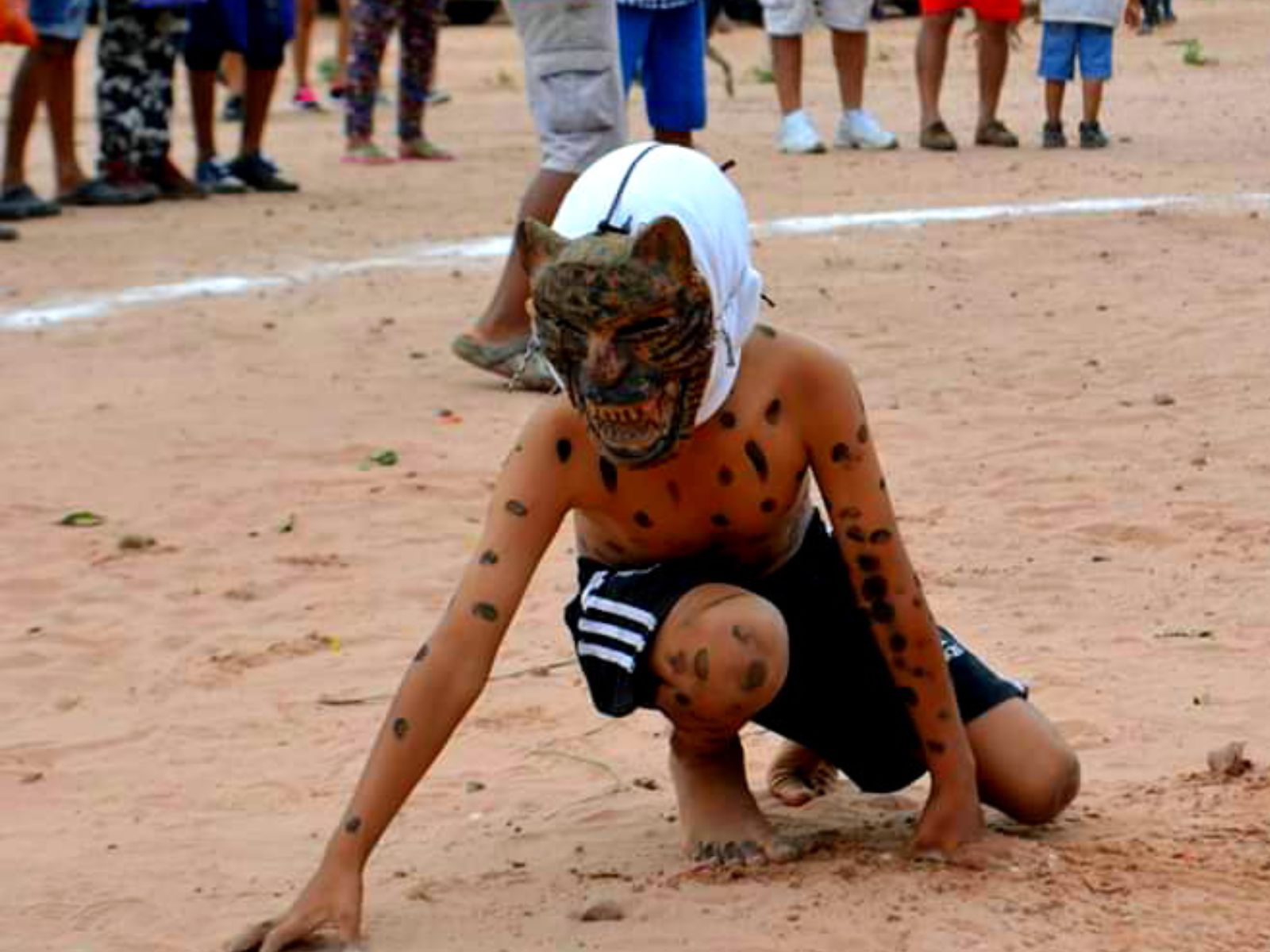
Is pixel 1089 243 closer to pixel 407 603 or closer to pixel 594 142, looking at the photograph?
pixel 594 142

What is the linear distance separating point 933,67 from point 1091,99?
2.53ft

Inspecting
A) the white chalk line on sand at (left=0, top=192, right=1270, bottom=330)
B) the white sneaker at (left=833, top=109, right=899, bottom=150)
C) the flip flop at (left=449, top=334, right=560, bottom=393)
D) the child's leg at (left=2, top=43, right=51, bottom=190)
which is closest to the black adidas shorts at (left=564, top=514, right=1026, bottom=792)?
the flip flop at (left=449, top=334, right=560, bottom=393)

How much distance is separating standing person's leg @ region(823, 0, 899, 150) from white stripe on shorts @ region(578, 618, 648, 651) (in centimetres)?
870

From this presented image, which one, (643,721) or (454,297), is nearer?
(643,721)

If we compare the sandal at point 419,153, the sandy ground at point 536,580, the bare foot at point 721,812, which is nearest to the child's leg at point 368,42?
the sandal at point 419,153

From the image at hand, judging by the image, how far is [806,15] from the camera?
40.3 feet

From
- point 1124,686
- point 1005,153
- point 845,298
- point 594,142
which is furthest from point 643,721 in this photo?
point 1005,153

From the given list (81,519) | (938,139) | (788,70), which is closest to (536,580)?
(81,519)

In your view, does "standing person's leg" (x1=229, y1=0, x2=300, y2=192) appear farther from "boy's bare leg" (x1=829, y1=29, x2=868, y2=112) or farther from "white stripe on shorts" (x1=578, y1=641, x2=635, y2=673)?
"white stripe on shorts" (x1=578, y1=641, x2=635, y2=673)

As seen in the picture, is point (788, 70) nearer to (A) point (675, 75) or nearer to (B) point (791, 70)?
(B) point (791, 70)

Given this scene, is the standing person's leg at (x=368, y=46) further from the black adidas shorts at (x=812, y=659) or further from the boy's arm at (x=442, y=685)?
the boy's arm at (x=442, y=685)

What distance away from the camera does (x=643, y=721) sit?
4.62 m

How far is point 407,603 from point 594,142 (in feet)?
6.35

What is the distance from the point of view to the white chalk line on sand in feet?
27.7
